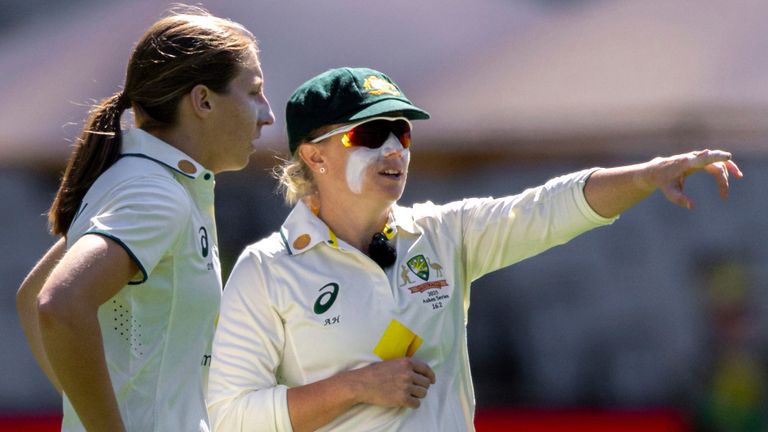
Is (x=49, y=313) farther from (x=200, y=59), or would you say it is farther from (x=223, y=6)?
(x=223, y=6)

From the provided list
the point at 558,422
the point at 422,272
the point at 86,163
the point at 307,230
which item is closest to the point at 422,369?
the point at 422,272

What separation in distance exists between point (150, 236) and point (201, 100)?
44 cm

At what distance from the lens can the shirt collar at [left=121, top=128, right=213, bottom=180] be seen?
243 cm

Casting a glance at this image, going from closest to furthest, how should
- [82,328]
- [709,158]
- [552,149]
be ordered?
[82,328]
[709,158]
[552,149]

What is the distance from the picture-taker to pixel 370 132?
2633mm

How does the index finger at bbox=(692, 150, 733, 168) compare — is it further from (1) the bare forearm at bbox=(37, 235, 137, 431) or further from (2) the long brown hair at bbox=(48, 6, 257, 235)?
(1) the bare forearm at bbox=(37, 235, 137, 431)

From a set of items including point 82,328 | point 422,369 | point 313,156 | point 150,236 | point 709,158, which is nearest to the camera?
point 82,328

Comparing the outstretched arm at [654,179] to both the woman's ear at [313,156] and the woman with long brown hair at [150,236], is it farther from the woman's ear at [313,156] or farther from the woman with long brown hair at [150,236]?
the woman with long brown hair at [150,236]

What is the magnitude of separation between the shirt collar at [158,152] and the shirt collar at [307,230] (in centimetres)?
25

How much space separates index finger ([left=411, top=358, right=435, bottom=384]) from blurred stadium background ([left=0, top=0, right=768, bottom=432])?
3.36 metres

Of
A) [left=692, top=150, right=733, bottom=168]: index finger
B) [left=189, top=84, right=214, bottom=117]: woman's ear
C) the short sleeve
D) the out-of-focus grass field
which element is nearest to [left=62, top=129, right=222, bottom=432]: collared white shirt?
the short sleeve

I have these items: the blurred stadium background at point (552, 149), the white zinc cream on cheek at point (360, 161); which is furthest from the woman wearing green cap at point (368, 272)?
the blurred stadium background at point (552, 149)

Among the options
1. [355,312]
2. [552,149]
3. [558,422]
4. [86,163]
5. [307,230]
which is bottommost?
[558,422]

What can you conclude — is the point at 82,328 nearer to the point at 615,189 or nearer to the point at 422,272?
the point at 422,272
